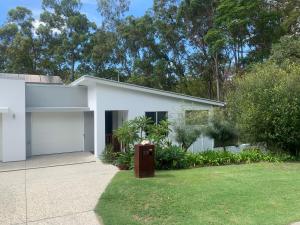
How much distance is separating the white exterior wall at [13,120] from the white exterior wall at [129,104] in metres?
3.24

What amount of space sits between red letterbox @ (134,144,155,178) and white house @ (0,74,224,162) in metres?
5.07

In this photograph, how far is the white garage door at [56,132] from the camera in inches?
664

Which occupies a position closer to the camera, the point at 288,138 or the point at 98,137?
the point at 288,138

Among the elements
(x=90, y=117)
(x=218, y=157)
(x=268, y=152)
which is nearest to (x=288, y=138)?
(x=268, y=152)

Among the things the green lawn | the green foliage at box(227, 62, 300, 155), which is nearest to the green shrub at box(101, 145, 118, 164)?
the green lawn

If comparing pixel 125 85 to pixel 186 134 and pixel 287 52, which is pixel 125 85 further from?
pixel 287 52

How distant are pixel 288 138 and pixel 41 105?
1134 centimetres

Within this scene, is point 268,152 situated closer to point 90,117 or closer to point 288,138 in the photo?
point 288,138

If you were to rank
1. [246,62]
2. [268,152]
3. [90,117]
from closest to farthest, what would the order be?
[268,152] < [90,117] < [246,62]

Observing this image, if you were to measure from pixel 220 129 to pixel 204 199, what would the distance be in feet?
27.5

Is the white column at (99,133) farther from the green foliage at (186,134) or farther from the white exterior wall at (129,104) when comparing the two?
the green foliage at (186,134)

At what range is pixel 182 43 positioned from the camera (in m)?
31.6

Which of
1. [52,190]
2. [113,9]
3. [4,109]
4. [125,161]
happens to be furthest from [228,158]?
[113,9]

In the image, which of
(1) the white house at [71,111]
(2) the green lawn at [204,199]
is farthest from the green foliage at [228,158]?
(1) the white house at [71,111]
